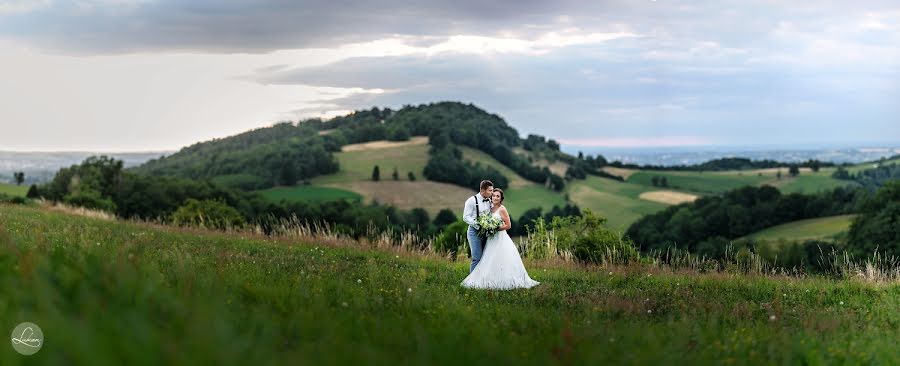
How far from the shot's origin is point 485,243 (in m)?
16.7

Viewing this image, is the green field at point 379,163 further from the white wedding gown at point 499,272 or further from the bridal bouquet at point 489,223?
the white wedding gown at point 499,272

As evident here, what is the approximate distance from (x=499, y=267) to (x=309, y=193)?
12783 cm

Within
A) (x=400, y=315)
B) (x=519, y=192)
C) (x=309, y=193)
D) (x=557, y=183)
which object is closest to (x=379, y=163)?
(x=309, y=193)

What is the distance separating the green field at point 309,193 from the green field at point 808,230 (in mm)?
71105

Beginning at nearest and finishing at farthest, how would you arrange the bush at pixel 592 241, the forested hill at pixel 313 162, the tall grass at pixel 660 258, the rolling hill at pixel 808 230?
the tall grass at pixel 660 258 < the bush at pixel 592 241 < the rolling hill at pixel 808 230 < the forested hill at pixel 313 162

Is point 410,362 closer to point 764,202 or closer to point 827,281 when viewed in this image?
point 827,281

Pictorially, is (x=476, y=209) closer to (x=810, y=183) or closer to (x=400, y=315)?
(x=400, y=315)

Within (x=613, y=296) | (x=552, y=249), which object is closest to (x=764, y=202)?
(x=552, y=249)

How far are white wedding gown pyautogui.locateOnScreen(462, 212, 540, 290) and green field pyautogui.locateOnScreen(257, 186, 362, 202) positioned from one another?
116m

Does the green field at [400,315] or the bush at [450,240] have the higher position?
the green field at [400,315]

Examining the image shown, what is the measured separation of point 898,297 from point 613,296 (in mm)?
6415

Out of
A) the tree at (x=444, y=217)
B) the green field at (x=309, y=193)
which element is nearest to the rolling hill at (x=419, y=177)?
the green field at (x=309, y=193)

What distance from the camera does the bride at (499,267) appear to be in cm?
1552

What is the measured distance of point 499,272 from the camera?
15.7m
